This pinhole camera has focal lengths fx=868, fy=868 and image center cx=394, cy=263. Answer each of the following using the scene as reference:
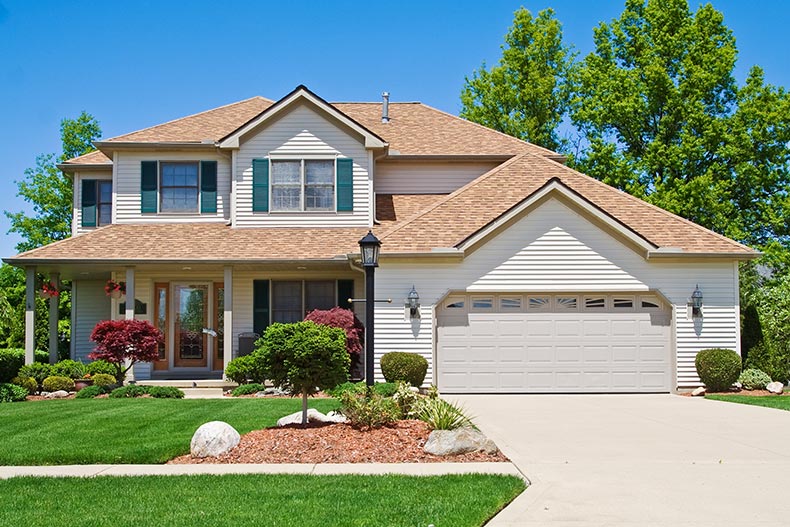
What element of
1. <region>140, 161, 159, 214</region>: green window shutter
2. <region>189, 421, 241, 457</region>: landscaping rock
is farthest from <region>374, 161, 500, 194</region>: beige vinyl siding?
<region>189, 421, 241, 457</region>: landscaping rock

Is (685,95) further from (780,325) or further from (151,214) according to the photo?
(151,214)

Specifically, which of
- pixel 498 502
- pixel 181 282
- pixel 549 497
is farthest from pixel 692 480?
pixel 181 282

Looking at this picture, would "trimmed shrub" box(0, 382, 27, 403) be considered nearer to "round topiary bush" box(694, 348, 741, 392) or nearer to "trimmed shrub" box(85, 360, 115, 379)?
"trimmed shrub" box(85, 360, 115, 379)

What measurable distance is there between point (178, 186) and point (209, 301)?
3288 mm

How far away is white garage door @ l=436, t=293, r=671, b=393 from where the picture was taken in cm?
2002

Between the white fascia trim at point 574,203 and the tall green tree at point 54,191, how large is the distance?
26571 mm

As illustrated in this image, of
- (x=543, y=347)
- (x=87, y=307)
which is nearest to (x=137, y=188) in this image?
(x=87, y=307)

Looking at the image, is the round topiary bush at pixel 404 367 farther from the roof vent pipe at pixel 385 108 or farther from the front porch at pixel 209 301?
the roof vent pipe at pixel 385 108

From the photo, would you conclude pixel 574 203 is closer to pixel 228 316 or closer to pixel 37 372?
pixel 228 316

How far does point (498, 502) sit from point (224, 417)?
23.9 feet

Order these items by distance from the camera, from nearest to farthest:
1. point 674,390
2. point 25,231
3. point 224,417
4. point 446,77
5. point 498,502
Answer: point 498,502
point 224,417
point 674,390
point 446,77
point 25,231

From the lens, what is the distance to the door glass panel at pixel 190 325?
A: 23.2 metres

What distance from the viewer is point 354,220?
76.2 ft

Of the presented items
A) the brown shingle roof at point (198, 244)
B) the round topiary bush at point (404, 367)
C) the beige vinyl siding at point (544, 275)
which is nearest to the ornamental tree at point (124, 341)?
the brown shingle roof at point (198, 244)
